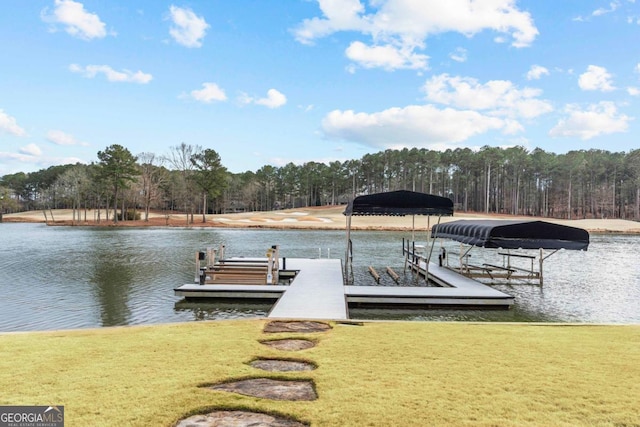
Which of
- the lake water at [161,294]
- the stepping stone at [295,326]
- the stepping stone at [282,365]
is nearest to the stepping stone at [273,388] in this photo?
the stepping stone at [282,365]

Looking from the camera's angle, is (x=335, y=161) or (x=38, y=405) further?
(x=335, y=161)

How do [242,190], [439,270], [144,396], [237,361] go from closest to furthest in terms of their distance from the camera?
[144,396], [237,361], [439,270], [242,190]

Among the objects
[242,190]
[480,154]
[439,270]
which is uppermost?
[480,154]

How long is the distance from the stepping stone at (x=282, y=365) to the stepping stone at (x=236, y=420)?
1360 millimetres

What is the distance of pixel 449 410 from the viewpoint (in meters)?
3.91

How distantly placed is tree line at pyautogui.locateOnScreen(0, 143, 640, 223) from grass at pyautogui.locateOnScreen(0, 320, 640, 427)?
202 ft

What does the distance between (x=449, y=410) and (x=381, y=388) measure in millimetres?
795

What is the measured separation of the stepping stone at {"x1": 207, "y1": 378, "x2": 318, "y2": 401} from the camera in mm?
4324

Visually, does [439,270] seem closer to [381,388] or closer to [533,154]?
[381,388]

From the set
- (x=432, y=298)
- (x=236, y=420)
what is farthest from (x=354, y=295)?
(x=236, y=420)

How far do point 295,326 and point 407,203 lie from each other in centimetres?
722

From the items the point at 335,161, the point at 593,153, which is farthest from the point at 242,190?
the point at 593,153

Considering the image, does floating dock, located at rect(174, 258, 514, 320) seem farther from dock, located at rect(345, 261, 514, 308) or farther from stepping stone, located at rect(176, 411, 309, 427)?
stepping stone, located at rect(176, 411, 309, 427)
